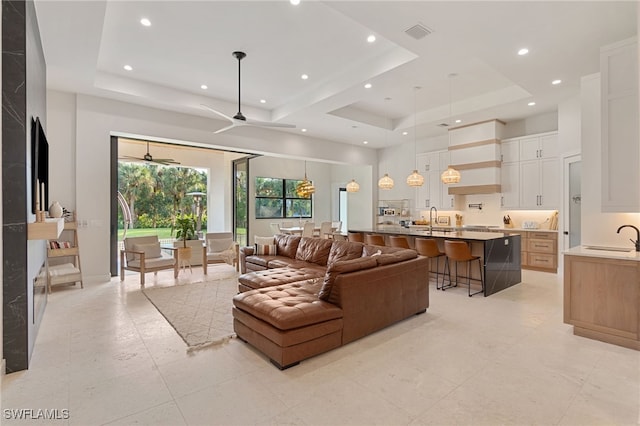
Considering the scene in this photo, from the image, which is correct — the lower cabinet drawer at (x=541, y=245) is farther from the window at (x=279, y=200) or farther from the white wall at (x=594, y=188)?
the window at (x=279, y=200)

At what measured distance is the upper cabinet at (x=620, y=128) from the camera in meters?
3.39

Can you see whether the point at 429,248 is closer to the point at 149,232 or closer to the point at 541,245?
the point at 541,245

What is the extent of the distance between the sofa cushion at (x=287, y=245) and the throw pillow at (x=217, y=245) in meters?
1.36

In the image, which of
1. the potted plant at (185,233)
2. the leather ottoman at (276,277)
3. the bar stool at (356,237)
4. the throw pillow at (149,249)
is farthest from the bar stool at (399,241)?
the throw pillow at (149,249)

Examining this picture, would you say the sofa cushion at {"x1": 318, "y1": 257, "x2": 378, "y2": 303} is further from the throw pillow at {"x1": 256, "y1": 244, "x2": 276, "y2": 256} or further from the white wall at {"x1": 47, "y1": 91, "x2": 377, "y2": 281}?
the white wall at {"x1": 47, "y1": 91, "x2": 377, "y2": 281}

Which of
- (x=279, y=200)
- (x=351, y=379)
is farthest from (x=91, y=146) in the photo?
(x=279, y=200)

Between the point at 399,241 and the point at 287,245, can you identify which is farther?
the point at 287,245

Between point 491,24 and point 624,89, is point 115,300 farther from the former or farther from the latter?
point 624,89

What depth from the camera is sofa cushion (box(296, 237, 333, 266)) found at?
17.5 feet

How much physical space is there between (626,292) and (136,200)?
10.5 m

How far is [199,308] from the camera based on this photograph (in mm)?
4309

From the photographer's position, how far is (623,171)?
3.47 meters

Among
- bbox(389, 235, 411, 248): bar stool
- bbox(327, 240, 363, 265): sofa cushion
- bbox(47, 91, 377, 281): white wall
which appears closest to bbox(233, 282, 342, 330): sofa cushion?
bbox(327, 240, 363, 265): sofa cushion

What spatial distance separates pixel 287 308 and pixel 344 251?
2.21 meters
